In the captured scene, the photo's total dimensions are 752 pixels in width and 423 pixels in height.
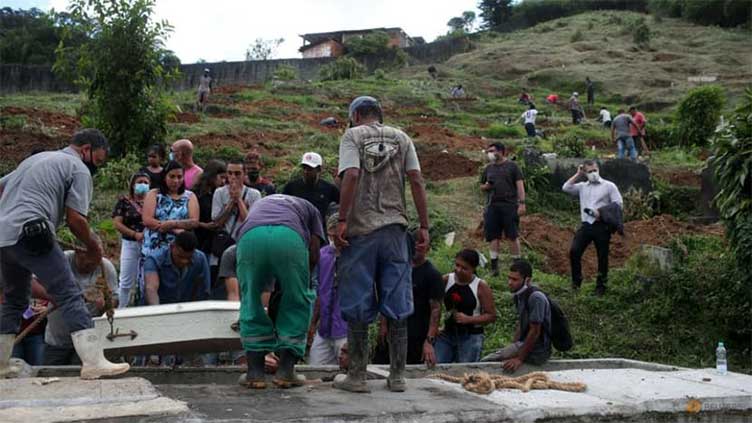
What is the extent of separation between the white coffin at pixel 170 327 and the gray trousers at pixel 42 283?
1.61 ft

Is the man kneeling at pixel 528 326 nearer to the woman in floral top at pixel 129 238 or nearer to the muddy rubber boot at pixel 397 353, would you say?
the muddy rubber boot at pixel 397 353

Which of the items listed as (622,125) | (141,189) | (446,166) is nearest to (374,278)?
(141,189)

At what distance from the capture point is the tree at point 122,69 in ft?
51.3

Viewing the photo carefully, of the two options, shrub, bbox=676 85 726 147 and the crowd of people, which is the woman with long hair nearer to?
the crowd of people

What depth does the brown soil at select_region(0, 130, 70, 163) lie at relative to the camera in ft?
56.5

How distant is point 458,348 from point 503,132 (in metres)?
20.3

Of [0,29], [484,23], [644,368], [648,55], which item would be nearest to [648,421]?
[644,368]

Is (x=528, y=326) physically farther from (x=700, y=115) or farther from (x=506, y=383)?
(x=700, y=115)

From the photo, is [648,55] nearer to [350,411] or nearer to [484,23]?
[484,23]

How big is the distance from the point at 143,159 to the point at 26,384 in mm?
11043

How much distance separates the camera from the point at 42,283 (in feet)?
18.6

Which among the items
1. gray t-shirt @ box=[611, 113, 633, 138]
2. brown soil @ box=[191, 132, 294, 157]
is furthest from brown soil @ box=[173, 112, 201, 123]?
gray t-shirt @ box=[611, 113, 633, 138]

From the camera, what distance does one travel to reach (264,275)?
574 cm

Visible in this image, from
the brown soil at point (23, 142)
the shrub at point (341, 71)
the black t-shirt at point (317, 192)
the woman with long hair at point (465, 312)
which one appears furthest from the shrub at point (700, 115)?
the shrub at point (341, 71)
